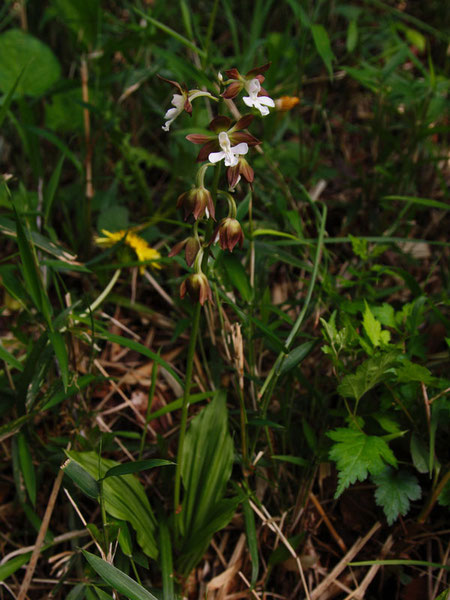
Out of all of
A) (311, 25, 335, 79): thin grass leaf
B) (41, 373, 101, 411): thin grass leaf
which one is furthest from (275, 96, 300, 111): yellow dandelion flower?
(41, 373, 101, 411): thin grass leaf

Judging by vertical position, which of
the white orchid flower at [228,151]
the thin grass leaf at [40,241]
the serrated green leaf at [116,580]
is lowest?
the serrated green leaf at [116,580]

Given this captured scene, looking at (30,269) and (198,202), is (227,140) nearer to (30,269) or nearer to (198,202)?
(198,202)

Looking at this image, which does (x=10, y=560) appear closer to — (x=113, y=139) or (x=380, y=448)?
(x=380, y=448)

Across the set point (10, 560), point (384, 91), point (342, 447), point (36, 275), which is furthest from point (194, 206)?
point (384, 91)

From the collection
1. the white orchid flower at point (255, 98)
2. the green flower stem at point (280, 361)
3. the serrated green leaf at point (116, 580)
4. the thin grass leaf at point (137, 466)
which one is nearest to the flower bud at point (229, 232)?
the white orchid flower at point (255, 98)

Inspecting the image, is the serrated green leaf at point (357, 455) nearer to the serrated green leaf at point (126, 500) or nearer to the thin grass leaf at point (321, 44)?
the serrated green leaf at point (126, 500)

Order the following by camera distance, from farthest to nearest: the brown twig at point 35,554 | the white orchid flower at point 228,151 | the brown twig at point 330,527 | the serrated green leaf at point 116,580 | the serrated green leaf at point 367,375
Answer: the brown twig at point 330,527 < the brown twig at point 35,554 < the serrated green leaf at point 367,375 < the serrated green leaf at point 116,580 < the white orchid flower at point 228,151

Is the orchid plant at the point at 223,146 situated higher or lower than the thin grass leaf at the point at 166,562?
higher

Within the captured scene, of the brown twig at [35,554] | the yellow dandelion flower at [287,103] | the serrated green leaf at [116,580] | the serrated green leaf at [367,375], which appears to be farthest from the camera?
the yellow dandelion flower at [287,103]
